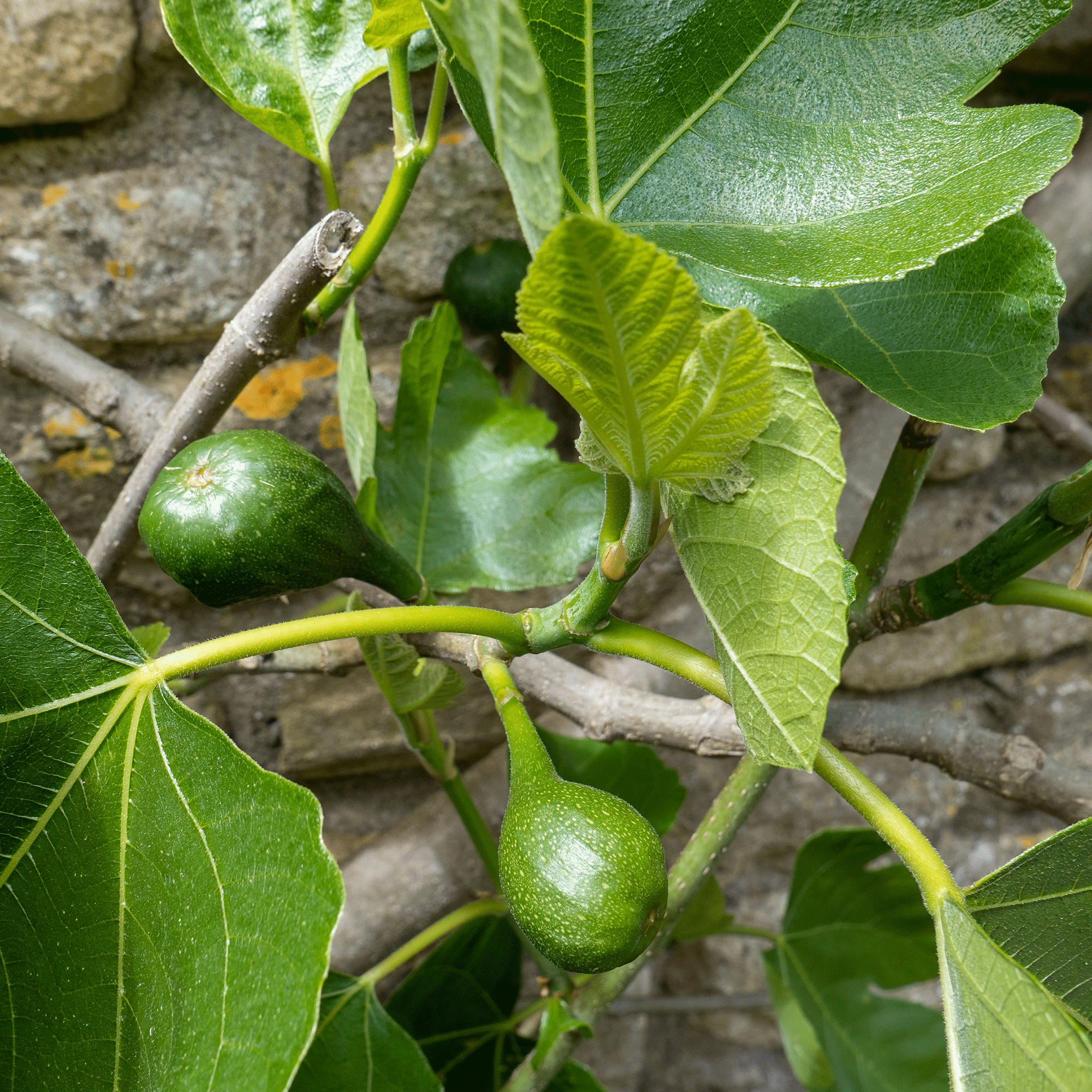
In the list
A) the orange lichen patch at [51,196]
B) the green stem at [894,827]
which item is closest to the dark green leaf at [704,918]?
the green stem at [894,827]

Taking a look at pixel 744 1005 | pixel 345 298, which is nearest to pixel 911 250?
pixel 345 298

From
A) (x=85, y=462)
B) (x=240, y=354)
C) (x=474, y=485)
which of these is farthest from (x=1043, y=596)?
(x=85, y=462)

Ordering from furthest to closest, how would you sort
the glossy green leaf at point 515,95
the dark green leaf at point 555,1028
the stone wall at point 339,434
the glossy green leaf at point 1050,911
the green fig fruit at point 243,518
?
the stone wall at point 339,434
the dark green leaf at point 555,1028
the green fig fruit at point 243,518
the glossy green leaf at point 1050,911
the glossy green leaf at point 515,95

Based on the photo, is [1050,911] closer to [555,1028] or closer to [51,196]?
[555,1028]

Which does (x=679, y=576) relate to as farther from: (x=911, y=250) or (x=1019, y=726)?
(x=911, y=250)

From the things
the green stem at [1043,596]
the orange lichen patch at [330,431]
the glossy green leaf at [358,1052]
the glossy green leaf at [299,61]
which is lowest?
the glossy green leaf at [358,1052]

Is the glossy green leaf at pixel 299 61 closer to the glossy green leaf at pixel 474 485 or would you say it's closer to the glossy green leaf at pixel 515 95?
the glossy green leaf at pixel 474 485

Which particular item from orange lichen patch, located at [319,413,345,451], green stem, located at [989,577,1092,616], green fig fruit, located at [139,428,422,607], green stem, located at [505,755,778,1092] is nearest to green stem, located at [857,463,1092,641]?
green stem, located at [989,577,1092,616]
